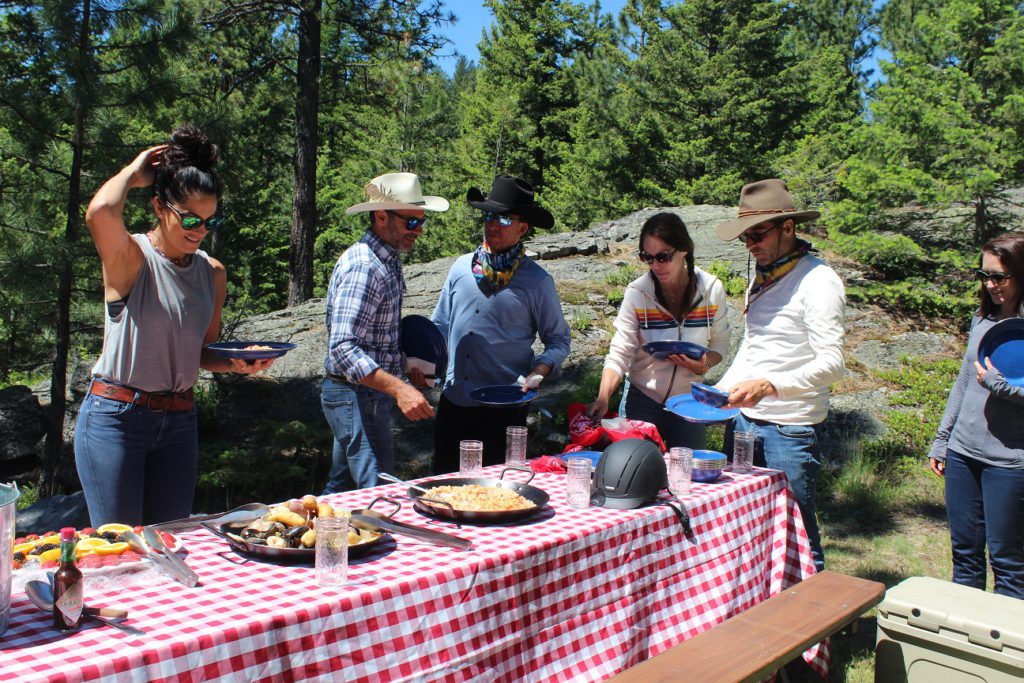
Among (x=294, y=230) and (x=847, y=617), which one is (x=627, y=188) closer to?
(x=294, y=230)

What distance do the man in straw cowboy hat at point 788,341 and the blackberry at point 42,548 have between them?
246 cm

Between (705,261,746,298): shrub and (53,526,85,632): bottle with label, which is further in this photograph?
(705,261,746,298): shrub

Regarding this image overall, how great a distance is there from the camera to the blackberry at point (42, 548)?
6.28 ft

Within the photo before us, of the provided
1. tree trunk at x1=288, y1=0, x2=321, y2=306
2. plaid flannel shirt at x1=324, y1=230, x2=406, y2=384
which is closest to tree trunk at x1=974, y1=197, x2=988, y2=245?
plaid flannel shirt at x1=324, y1=230, x2=406, y2=384

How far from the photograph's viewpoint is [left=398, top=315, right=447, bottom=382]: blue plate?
11.7ft

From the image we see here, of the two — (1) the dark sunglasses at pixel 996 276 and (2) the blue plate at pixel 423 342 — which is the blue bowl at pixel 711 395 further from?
(1) the dark sunglasses at pixel 996 276

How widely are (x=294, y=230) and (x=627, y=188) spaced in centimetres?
1356

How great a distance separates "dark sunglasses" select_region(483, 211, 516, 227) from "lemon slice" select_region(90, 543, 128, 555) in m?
2.24

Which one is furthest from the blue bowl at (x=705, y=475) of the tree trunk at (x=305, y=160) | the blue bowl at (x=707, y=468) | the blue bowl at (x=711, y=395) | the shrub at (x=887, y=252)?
the tree trunk at (x=305, y=160)

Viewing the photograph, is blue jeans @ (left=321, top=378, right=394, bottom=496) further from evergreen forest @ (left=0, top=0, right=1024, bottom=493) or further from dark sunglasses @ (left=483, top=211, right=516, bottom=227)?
evergreen forest @ (left=0, top=0, right=1024, bottom=493)

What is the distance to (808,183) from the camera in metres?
15.5

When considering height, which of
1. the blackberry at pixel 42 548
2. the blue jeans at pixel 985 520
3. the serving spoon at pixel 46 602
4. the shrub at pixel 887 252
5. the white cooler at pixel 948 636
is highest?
the shrub at pixel 887 252

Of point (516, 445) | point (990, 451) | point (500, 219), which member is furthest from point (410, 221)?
point (990, 451)

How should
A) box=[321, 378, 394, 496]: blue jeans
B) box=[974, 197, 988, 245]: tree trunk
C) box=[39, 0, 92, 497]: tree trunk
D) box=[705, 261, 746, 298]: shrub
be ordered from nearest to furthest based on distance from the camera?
box=[321, 378, 394, 496]: blue jeans → box=[39, 0, 92, 497]: tree trunk → box=[974, 197, 988, 245]: tree trunk → box=[705, 261, 746, 298]: shrub
